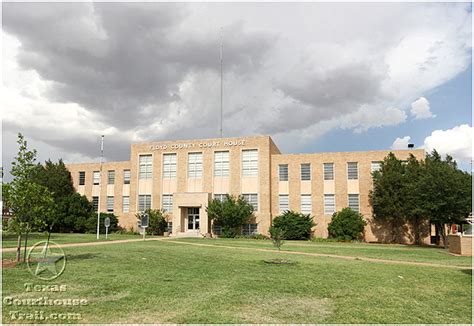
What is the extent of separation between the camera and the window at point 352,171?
140 feet

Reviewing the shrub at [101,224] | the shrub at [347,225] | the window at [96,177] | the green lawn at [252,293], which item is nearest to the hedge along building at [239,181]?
the shrub at [101,224]

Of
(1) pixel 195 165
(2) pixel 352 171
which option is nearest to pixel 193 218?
(1) pixel 195 165

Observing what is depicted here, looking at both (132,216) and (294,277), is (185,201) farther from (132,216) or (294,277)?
(294,277)

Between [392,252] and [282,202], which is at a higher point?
[282,202]

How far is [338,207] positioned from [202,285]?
34352 mm

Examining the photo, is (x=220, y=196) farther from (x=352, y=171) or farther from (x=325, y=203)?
(x=352, y=171)

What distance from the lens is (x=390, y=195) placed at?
3781 cm

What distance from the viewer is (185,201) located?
4556 cm

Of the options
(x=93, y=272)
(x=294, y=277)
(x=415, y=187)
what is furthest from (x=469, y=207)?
(x=93, y=272)

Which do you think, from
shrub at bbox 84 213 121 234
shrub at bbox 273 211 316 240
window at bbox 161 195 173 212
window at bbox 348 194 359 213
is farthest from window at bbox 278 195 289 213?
shrub at bbox 84 213 121 234

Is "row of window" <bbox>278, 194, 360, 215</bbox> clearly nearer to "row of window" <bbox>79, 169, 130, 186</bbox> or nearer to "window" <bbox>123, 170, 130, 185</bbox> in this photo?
"window" <bbox>123, 170, 130, 185</bbox>

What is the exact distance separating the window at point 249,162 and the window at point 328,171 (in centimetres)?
816

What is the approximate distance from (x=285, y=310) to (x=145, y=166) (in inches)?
1736

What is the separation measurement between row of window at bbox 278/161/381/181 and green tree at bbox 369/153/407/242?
233cm
